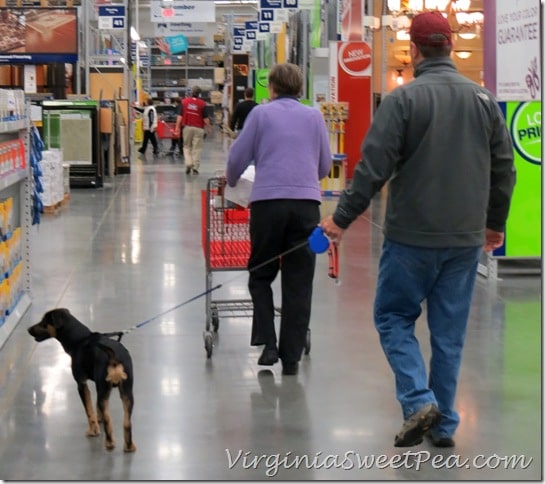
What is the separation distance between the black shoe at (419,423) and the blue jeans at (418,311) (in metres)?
0.04

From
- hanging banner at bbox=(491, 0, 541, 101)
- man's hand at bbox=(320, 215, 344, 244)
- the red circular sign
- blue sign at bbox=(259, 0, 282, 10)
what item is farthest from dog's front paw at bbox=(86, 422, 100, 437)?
blue sign at bbox=(259, 0, 282, 10)

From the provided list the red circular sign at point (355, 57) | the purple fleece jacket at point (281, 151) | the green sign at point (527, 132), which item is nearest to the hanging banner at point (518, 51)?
the green sign at point (527, 132)

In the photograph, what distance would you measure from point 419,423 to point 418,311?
534 millimetres

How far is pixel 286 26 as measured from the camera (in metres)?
24.8

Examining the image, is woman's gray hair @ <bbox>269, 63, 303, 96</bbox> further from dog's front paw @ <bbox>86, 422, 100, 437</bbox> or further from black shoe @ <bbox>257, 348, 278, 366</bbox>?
dog's front paw @ <bbox>86, 422, 100, 437</bbox>

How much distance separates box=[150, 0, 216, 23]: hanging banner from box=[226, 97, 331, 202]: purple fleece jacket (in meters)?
29.0

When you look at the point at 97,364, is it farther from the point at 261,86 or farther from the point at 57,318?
the point at 261,86

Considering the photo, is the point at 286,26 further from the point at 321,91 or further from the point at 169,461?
the point at 169,461

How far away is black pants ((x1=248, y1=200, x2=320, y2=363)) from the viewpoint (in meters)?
5.77

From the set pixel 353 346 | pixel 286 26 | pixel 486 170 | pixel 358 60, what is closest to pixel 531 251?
pixel 353 346

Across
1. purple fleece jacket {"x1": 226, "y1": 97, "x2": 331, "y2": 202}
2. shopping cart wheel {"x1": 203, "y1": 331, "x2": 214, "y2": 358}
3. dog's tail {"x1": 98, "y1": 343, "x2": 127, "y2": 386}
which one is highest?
purple fleece jacket {"x1": 226, "y1": 97, "x2": 331, "y2": 202}

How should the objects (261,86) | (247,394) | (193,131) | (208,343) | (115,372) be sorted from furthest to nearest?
(261,86) → (193,131) → (208,343) → (247,394) → (115,372)

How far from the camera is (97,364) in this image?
14.9ft

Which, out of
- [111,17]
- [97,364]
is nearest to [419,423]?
[97,364]
